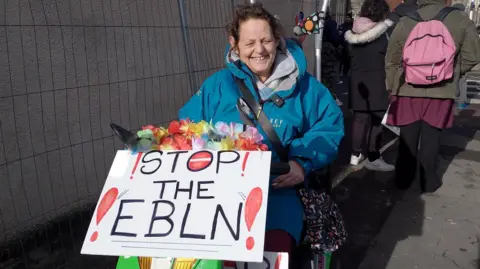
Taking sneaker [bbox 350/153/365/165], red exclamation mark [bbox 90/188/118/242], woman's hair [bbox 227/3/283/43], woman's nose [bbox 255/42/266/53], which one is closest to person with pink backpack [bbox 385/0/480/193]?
sneaker [bbox 350/153/365/165]

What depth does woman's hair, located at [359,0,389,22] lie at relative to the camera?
4.99m

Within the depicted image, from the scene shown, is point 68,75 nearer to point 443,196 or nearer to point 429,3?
point 429,3

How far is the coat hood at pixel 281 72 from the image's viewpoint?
7.67 ft

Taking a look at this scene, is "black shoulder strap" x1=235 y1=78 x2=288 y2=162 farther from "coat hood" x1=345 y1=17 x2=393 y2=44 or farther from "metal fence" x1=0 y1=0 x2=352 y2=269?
"coat hood" x1=345 y1=17 x2=393 y2=44

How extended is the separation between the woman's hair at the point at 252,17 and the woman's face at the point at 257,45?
25mm

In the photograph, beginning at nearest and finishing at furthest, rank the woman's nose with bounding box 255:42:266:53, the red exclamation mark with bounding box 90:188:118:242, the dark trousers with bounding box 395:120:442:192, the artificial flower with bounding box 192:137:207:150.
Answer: the red exclamation mark with bounding box 90:188:118:242, the artificial flower with bounding box 192:137:207:150, the woman's nose with bounding box 255:42:266:53, the dark trousers with bounding box 395:120:442:192

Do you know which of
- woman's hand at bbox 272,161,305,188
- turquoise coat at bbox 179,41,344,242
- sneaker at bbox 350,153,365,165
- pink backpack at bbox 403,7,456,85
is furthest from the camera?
sneaker at bbox 350,153,365,165

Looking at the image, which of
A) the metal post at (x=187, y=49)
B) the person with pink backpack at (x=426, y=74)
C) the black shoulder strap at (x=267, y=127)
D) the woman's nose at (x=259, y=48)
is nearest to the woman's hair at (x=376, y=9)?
the person with pink backpack at (x=426, y=74)

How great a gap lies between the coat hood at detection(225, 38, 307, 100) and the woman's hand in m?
0.42

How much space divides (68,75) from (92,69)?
24 centimetres

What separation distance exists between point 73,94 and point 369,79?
10.8 ft

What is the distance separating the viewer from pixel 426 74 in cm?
414

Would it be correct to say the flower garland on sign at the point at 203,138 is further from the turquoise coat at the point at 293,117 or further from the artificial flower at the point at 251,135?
the turquoise coat at the point at 293,117

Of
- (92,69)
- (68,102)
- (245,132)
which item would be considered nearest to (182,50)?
(92,69)
